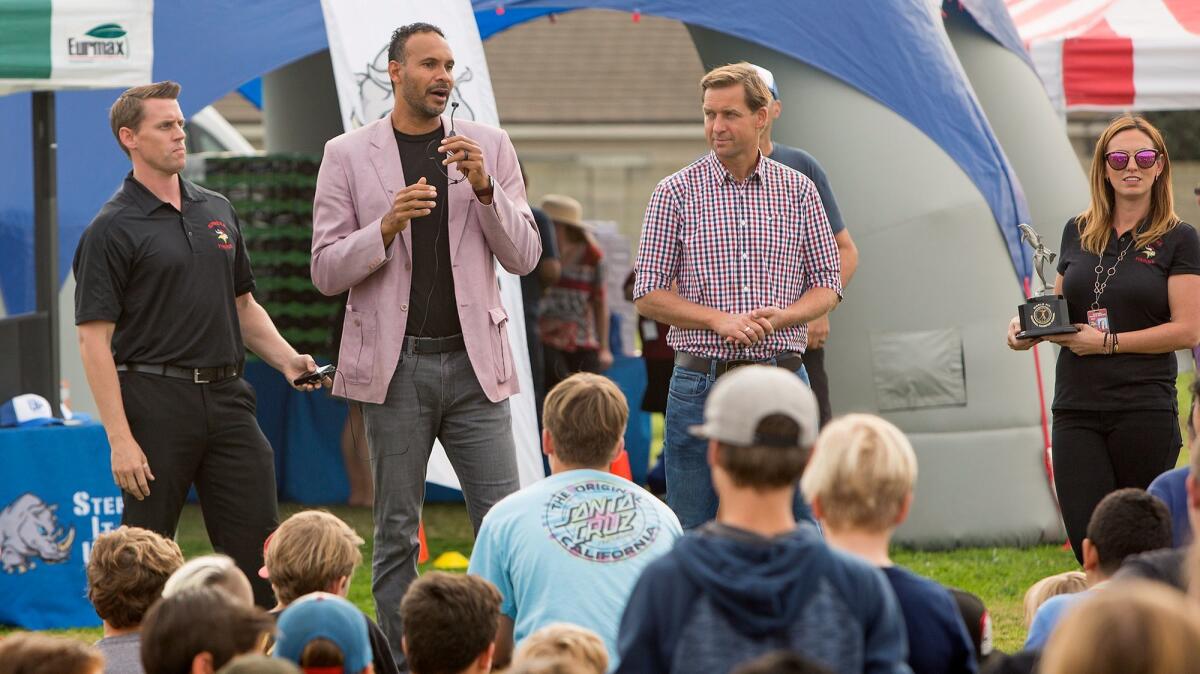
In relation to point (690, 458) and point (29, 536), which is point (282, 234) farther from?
point (690, 458)

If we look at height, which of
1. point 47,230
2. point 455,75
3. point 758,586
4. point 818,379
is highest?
point 455,75

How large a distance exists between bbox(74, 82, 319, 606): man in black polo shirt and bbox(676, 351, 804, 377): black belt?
135 cm

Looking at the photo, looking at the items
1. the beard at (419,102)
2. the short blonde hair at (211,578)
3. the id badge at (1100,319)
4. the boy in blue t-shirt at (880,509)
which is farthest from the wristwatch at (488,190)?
the boy in blue t-shirt at (880,509)

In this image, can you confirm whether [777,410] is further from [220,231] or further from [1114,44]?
[1114,44]

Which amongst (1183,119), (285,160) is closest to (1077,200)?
(285,160)

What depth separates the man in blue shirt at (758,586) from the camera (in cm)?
272

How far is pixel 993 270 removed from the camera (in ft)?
25.6

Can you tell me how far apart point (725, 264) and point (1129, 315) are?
129 cm

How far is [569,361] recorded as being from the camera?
32.5ft

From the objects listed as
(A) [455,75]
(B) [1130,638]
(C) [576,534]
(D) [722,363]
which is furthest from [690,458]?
(B) [1130,638]

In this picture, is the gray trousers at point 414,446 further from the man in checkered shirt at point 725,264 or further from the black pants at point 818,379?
the black pants at point 818,379

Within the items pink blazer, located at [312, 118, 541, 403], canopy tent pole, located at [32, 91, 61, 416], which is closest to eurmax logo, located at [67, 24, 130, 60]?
canopy tent pole, located at [32, 91, 61, 416]

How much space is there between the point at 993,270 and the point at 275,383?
4128 mm

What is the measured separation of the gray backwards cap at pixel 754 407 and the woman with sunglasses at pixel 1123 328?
253 centimetres
